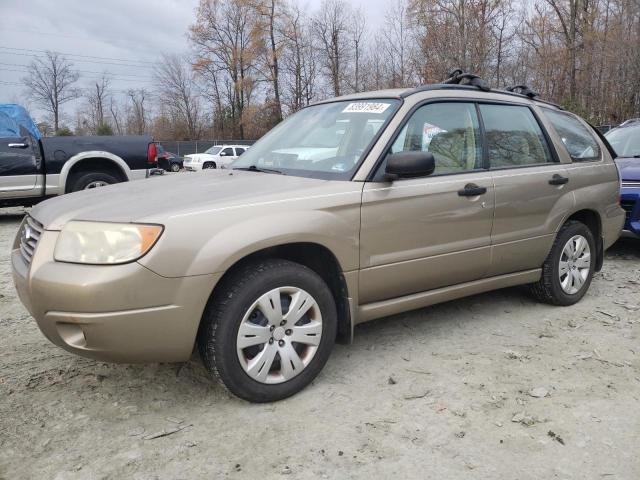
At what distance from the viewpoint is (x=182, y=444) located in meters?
2.39

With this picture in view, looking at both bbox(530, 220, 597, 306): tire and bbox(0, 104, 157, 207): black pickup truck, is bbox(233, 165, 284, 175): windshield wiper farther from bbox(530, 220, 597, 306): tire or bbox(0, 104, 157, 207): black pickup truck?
bbox(0, 104, 157, 207): black pickup truck

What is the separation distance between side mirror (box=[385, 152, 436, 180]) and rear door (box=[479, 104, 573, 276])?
2.81 ft

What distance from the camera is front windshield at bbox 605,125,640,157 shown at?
22.1 ft

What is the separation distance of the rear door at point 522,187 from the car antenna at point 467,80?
179 millimetres

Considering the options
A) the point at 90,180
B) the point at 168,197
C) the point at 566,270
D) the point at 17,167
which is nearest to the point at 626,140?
the point at 566,270

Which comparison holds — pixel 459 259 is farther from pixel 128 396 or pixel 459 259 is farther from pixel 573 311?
pixel 128 396

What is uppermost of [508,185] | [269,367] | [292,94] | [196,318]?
[292,94]

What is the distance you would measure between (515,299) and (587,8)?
2984cm

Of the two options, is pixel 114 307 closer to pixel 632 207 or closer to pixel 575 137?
pixel 575 137

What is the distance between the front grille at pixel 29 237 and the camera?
8.61 ft

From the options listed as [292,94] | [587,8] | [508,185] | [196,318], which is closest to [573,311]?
[508,185]

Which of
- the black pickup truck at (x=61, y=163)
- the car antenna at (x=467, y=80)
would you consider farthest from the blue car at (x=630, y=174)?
the black pickup truck at (x=61, y=163)

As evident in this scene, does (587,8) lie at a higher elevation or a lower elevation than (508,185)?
higher

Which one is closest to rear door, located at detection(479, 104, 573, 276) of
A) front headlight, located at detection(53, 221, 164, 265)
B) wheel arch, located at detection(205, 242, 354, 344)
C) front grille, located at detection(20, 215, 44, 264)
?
wheel arch, located at detection(205, 242, 354, 344)
